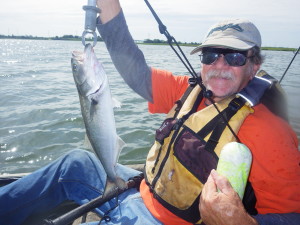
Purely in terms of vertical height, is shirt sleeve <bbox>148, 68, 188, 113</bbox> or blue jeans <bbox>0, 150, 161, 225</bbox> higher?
shirt sleeve <bbox>148, 68, 188, 113</bbox>

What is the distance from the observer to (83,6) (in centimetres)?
238

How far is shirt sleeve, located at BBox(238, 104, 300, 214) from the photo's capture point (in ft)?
8.11

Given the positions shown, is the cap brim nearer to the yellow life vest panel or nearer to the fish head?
the yellow life vest panel

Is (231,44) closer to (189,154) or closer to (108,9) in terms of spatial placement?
(189,154)

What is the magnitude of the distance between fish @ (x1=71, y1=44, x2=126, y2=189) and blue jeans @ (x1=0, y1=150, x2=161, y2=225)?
0.93m

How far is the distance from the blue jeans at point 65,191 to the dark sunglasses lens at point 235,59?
191cm

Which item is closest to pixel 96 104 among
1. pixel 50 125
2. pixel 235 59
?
pixel 235 59

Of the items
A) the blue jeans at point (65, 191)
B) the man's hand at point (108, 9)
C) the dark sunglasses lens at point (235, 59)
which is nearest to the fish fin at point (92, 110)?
the man's hand at point (108, 9)

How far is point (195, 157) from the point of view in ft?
9.43

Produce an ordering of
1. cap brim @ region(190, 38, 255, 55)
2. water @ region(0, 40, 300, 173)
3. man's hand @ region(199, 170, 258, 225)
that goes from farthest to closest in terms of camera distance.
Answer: water @ region(0, 40, 300, 173)
cap brim @ region(190, 38, 255, 55)
man's hand @ region(199, 170, 258, 225)

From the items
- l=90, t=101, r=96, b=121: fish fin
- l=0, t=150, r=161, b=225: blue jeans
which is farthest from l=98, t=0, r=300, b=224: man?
l=90, t=101, r=96, b=121: fish fin

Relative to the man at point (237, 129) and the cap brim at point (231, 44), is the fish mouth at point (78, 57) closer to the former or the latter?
the man at point (237, 129)

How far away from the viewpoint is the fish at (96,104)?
2.38m

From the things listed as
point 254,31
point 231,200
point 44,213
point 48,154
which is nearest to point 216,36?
point 254,31
